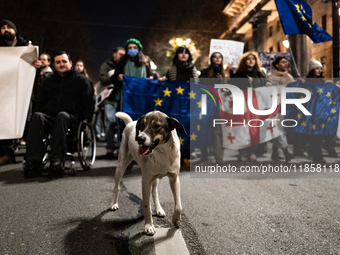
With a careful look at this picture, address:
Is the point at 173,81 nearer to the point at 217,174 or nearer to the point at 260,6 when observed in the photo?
the point at 217,174

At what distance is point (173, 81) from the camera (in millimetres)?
6977

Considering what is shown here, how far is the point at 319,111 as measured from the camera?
733 centimetres

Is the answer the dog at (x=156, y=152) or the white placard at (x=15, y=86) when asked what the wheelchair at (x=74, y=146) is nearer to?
the white placard at (x=15, y=86)

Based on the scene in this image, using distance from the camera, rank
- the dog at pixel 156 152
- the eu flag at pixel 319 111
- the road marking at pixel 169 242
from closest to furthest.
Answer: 1. the road marking at pixel 169 242
2. the dog at pixel 156 152
3. the eu flag at pixel 319 111

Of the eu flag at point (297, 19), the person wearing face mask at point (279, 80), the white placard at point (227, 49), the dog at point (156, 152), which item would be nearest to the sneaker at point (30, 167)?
the dog at point (156, 152)

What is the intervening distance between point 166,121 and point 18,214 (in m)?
2.00

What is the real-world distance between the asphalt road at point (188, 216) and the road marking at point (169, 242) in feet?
0.18

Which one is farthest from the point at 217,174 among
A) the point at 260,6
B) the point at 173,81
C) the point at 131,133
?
the point at 260,6

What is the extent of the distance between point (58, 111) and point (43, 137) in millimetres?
622

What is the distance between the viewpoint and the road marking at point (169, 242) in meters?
2.68

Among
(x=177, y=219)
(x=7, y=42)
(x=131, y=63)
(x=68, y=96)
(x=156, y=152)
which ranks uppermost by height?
(x=7, y=42)

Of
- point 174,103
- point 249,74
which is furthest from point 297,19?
point 174,103

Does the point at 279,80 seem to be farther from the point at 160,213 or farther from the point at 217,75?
the point at 160,213

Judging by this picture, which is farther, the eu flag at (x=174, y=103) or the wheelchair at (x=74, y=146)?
the eu flag at (x=174, y=103)
